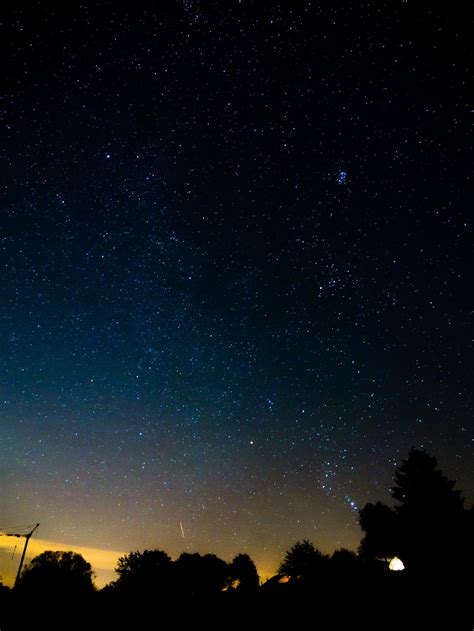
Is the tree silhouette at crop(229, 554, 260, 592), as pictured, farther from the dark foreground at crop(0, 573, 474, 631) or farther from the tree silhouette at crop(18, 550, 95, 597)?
the dark foreground at crop(0, 573, 474, 631)

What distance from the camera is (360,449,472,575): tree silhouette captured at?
2555 centimetres

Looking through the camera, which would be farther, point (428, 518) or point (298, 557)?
point (298, 557)

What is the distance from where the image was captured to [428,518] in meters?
28.2

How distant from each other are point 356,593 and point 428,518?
16620 millimetres

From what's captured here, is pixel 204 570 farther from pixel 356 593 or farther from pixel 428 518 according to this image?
pixel 356 593

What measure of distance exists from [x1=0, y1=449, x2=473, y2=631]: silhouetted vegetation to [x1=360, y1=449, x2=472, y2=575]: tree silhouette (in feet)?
0.22

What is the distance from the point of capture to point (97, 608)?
23.8 m

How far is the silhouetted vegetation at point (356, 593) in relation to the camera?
45.7ft

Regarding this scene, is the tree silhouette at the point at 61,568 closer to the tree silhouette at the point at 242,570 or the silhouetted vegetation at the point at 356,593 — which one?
the silhouetted vegetation at the point at 356,593

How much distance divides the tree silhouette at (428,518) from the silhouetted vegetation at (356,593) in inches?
2.7

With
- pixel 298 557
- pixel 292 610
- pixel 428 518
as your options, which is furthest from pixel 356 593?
pixel 298 557

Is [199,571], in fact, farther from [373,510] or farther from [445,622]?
[445,622]

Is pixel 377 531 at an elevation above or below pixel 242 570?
above

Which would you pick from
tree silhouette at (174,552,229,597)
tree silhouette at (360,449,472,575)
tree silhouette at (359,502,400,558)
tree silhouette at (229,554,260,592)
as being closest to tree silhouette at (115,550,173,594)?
tree silhouette at (174,552,229,597)
